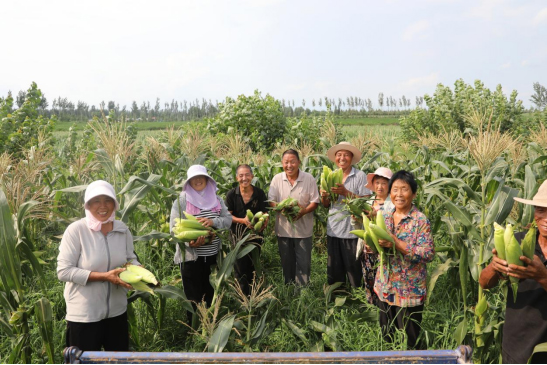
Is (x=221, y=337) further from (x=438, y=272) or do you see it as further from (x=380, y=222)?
(x=438, y=272)

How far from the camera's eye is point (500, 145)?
2980 mm

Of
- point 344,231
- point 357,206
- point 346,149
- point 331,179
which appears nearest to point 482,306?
point 357,206

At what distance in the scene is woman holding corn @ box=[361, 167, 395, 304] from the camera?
355cm

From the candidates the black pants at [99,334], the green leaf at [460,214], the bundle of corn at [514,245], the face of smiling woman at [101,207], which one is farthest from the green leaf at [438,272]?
the face of smiling woman at [101,207]

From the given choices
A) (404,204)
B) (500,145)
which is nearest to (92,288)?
(404,204)

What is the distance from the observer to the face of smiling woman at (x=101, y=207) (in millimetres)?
2502

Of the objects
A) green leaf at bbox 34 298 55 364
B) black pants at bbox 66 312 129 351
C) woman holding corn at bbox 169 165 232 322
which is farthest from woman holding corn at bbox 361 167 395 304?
green leaf at bbox 34 298 55 364

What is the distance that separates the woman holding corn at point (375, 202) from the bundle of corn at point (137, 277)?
1.93 metres

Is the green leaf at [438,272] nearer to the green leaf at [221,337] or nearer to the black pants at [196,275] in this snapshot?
the green leaf at [221,337]

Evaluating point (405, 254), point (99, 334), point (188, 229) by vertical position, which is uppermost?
point (188, 229)

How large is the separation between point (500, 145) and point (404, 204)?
0.93 m

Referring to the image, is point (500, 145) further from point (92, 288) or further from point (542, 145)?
point (542, 145)

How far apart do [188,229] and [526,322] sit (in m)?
2.50

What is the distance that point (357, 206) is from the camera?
353 cm
